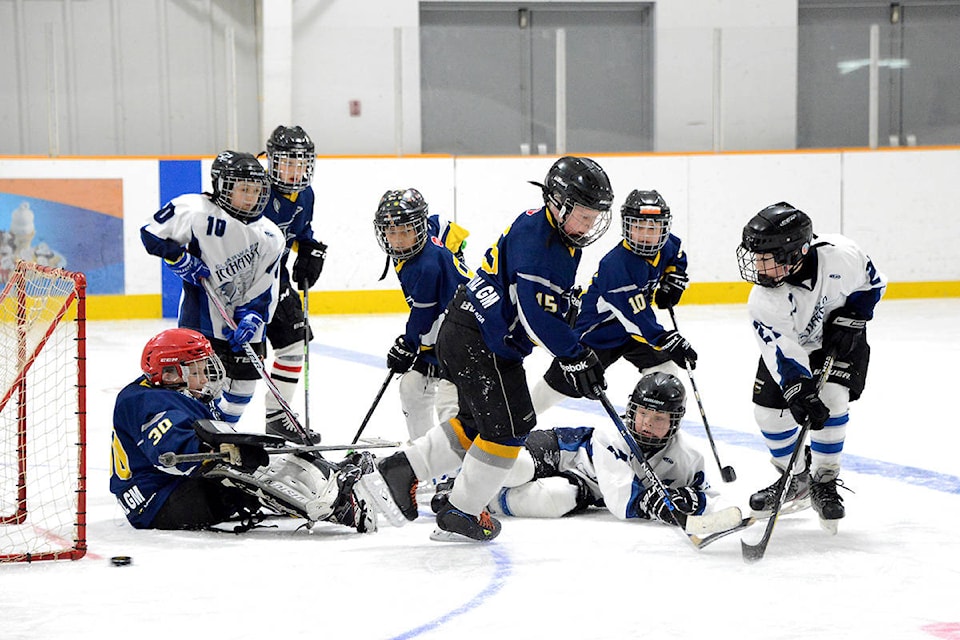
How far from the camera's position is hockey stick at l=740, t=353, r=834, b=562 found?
9.88 feet

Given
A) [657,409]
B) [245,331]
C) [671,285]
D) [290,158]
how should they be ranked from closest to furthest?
[657,409] < [245,331] < [671,285] < [290,158]

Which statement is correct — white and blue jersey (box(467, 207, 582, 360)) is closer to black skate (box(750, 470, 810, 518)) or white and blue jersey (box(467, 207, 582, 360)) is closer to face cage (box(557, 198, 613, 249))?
face cage (box(557, 198, 613, 249))

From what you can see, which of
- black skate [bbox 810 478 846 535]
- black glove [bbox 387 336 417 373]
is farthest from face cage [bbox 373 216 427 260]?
black skate [bbox 810 478 846 535]

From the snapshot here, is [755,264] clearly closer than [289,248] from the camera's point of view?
Yes

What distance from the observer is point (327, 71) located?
1200cm

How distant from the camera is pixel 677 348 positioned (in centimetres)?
424

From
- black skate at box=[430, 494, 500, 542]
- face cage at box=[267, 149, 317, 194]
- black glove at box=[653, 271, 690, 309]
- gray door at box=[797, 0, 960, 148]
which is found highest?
gray door at box=[797, 0, 960, 148]

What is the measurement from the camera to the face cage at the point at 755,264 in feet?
10.8

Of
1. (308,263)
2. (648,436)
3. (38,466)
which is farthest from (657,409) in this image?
(38,466)

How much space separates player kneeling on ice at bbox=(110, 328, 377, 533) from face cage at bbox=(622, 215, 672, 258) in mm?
1408

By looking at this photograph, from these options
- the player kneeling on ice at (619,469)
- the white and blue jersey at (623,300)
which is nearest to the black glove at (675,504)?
the player kneeling on ice at (619,469)

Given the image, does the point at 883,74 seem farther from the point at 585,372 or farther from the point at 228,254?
A: the point at 585,372

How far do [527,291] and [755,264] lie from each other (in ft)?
2.27

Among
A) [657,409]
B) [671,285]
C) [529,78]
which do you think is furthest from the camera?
[529,78]
